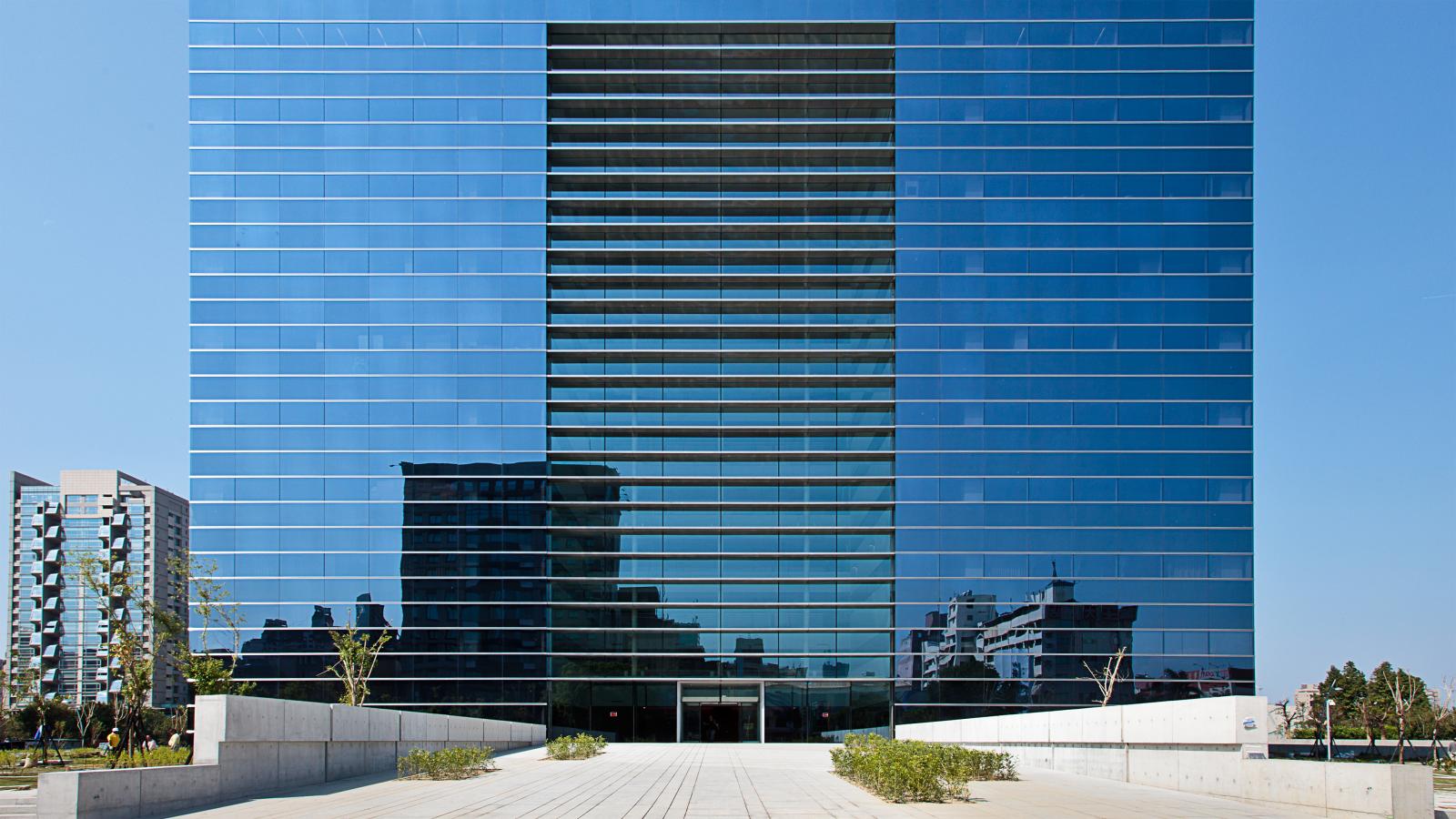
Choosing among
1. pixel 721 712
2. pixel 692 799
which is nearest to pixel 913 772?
pixel 692 799

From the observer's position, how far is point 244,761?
61.8 ft

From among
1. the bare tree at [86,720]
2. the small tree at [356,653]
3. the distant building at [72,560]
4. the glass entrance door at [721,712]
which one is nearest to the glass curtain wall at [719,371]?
the glass entrance door at [721,712]

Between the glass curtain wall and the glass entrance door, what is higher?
the glass curtain wall

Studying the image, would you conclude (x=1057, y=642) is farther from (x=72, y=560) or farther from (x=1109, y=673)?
(x=72, y=560)

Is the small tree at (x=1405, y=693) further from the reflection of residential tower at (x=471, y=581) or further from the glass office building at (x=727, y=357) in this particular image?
the reflection of residential tower at (x=471, y=581)

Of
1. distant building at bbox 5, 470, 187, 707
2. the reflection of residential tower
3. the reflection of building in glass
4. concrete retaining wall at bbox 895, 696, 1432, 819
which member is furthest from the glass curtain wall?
distant building at bbox 5, 470, 187, 707

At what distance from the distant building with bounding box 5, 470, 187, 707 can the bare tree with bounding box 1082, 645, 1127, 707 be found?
308ft

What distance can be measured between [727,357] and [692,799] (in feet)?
164

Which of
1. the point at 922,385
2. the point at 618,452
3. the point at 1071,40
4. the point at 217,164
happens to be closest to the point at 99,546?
the point at 217,164

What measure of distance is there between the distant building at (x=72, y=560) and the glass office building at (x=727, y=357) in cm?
6627

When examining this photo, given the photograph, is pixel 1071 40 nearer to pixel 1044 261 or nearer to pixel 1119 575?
pixel 1044 261

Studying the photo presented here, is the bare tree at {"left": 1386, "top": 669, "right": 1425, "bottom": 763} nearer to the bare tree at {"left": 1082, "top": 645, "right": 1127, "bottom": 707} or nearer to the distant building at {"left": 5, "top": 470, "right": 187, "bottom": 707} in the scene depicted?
the bare tree at {"left": 1082, "top": 645, "right": 1127, "bottom": 707}

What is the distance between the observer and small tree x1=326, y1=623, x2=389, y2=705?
185 feet

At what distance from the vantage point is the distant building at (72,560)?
413 ft
